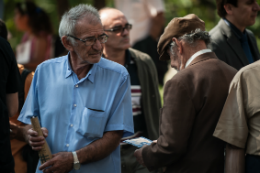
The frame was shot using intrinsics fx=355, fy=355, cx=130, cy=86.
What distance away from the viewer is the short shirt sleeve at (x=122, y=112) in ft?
8.77

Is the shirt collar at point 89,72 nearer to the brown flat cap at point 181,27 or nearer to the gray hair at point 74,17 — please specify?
the gray hair at point 74,17

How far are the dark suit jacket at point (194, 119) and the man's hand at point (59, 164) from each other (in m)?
0.65

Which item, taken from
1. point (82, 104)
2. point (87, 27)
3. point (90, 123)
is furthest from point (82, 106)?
point (87, 27)

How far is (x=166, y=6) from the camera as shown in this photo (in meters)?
9.15

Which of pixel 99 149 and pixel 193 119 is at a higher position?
pixel 193 119

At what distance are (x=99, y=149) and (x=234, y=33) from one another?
76.7 inches

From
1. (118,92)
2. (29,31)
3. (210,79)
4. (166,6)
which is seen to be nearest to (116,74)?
(118,92)

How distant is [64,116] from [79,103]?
15 cm

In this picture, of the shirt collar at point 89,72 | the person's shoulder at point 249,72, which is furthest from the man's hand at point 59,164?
the person's shoulder at point 249,72

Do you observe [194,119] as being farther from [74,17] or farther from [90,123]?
[74,17]

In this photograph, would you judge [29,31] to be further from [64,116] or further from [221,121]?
[221,121]

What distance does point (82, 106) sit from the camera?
2.64 meters

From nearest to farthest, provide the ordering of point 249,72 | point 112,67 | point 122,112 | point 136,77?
1. point 249,72
2. point 122,112
3. point 112,67
4. point 136,77

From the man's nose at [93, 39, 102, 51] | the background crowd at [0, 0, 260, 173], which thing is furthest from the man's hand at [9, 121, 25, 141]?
the man's nose at [93, 39, 102, 51]
